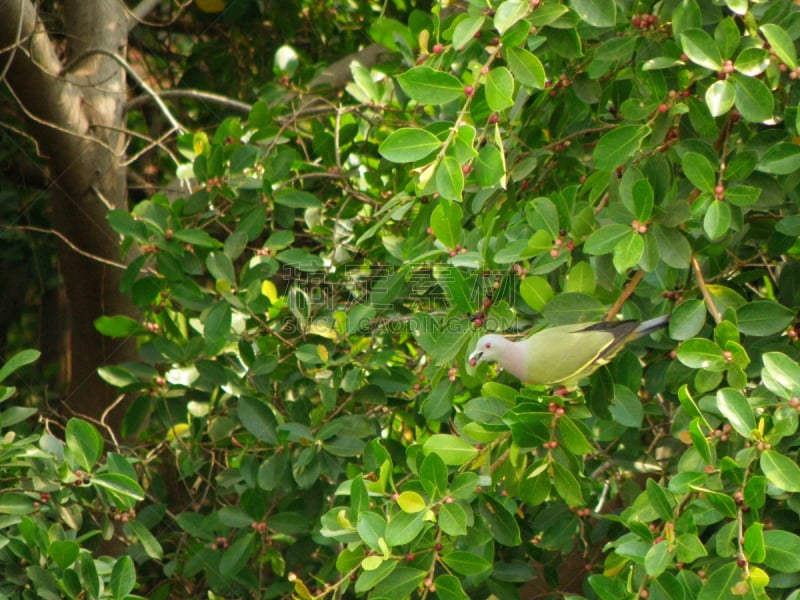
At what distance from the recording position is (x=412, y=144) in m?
1.92

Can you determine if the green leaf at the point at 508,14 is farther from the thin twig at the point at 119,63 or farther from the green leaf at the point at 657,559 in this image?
the thin twig at the point at 119,63

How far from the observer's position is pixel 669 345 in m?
2.38

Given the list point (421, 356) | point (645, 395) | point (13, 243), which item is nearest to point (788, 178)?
point (645, 395)

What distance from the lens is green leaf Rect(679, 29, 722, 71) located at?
1845 millimetres

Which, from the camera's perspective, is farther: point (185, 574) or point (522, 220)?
point (185, 574)

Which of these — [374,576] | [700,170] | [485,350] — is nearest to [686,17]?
[700,170]

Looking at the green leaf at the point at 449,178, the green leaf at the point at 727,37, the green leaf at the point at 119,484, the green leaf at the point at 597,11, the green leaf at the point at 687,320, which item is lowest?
the green leaf at the point at 119,484

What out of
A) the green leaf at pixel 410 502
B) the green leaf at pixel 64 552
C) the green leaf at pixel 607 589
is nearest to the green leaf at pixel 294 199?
the green leaf at pixel 64 552

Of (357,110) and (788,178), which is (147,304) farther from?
(788,178)

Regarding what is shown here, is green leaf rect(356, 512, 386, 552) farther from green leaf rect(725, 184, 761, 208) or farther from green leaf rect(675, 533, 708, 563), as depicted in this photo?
green leaf rect(725, 184, 761, 208)

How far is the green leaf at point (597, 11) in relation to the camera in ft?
6.34

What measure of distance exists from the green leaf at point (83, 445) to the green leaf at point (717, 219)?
141 centimetres

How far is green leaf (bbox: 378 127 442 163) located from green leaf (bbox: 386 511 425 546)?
0.67 m

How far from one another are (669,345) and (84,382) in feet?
7.00
